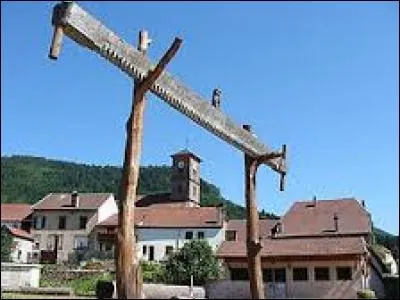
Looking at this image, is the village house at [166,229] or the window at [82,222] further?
the window at [82,222]

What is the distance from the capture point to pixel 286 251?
37219mm

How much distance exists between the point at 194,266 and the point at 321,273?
10763mm

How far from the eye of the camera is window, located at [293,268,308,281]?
36125 mm

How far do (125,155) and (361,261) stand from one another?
25.0 m

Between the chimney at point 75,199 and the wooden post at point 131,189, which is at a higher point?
the chimney at point 75,199

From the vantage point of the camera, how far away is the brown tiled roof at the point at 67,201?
67562 millimetres

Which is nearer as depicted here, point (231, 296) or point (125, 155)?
point (125, 155)

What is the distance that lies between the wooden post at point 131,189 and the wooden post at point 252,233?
532 cm

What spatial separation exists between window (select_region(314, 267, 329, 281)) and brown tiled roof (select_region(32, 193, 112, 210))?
36080mm

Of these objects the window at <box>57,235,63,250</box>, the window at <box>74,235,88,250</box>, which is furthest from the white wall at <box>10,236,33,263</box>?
the window at <box>74,235,88,250</box>

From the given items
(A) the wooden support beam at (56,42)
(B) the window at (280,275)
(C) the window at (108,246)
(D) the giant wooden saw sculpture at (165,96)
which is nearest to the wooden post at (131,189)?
(D) the giant wooden saw sculpture at (165,96)

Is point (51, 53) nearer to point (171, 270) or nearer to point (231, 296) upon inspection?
point (231, 296)

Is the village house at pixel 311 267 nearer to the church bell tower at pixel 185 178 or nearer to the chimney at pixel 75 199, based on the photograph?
the chimney at pixel 75 199

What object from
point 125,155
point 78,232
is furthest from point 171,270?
point 125,155
